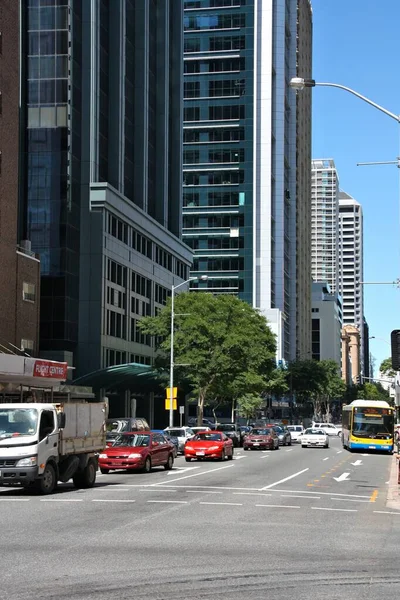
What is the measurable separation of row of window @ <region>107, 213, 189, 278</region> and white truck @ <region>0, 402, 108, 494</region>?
50.1 meters

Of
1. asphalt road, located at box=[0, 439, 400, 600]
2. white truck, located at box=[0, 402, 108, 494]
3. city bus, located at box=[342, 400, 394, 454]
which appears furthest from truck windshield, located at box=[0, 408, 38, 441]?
city bus, located at box=[342, 400, 394, 454]

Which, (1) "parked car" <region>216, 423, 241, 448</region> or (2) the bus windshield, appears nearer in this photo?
(2) the bus windshield

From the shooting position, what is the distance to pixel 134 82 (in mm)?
88125

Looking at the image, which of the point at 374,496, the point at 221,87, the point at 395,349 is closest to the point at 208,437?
the point at 374,496

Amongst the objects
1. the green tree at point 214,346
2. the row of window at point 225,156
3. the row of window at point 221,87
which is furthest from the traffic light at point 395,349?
the row of window at point 221,87

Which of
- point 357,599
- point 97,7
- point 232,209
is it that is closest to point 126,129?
point 97,7

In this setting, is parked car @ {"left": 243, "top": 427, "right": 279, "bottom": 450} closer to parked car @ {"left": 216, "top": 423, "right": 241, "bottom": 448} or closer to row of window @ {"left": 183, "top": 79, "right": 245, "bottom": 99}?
parked car @ {"left": 216, "top": 423, "right": 241, "bottom": 448}

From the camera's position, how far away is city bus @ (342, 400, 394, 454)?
54.4 m

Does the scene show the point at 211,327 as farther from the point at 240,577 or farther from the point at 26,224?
the point at 240,577

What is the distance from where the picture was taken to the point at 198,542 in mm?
14266

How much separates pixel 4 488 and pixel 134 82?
2662 inches

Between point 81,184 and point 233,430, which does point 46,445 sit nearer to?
point 233,430

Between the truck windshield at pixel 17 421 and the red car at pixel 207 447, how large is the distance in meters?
19.1

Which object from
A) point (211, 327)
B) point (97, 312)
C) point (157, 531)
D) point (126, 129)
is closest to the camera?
point (157, 531)
